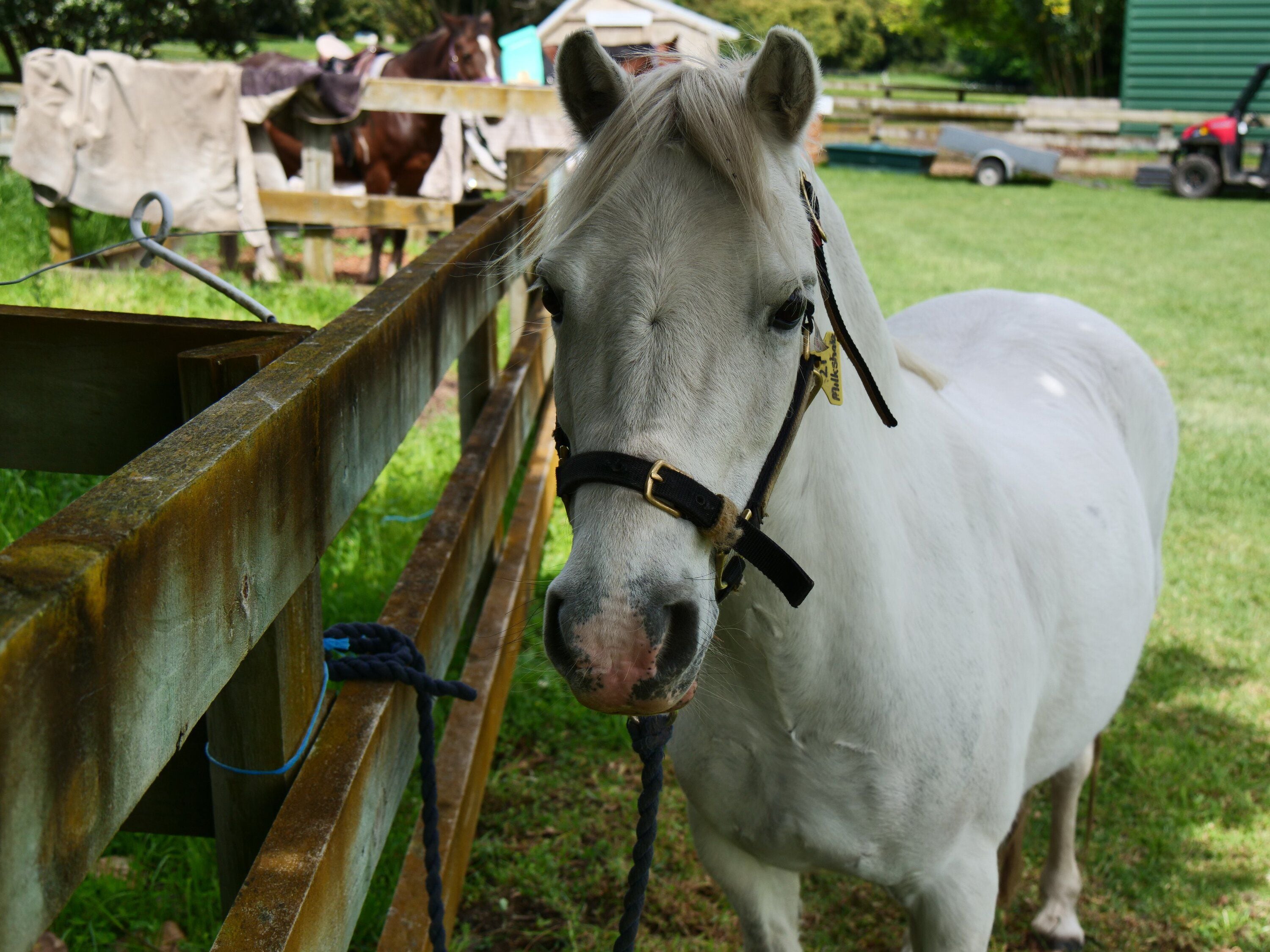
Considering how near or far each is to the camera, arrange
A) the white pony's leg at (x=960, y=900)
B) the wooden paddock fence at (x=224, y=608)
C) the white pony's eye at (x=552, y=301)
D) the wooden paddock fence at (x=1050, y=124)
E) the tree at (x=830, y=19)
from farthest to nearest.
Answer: the tree at (x=830, y=19)
the wooden paddock fence at (x=1050, y=124)
the white pony's leg at (x=960, y=900)
the white pony's eye at (x=552, y=301)
the wooden paddock fence at (x=224, y=608)

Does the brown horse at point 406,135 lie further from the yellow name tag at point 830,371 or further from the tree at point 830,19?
the tree at point 830,19

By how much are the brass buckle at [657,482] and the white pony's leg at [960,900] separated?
3.50ft

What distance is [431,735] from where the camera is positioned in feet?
5.53

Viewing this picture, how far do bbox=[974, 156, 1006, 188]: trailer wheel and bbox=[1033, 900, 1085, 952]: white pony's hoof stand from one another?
1768cm

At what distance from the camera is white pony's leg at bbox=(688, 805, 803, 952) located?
2043 mm

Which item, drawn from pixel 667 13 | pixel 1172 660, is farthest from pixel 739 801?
pixel 667 13

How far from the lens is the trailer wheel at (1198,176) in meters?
17.2

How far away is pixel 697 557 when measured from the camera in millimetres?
1268

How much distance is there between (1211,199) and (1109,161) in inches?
131

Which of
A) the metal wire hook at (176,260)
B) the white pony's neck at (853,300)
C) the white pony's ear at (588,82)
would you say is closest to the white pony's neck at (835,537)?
the white pony's neck at (853,300)

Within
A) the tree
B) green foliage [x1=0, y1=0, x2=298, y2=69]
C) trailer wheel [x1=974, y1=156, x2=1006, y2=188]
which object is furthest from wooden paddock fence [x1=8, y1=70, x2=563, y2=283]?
the tree

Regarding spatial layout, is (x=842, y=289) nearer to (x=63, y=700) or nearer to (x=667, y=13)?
(x=63, y=700)

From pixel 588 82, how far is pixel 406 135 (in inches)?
340

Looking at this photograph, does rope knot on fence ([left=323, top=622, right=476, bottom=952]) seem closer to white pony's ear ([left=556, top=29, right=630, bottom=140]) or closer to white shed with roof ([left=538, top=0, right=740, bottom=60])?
white pony's ear ([left=556, top=29, right=630, bottom=140])
